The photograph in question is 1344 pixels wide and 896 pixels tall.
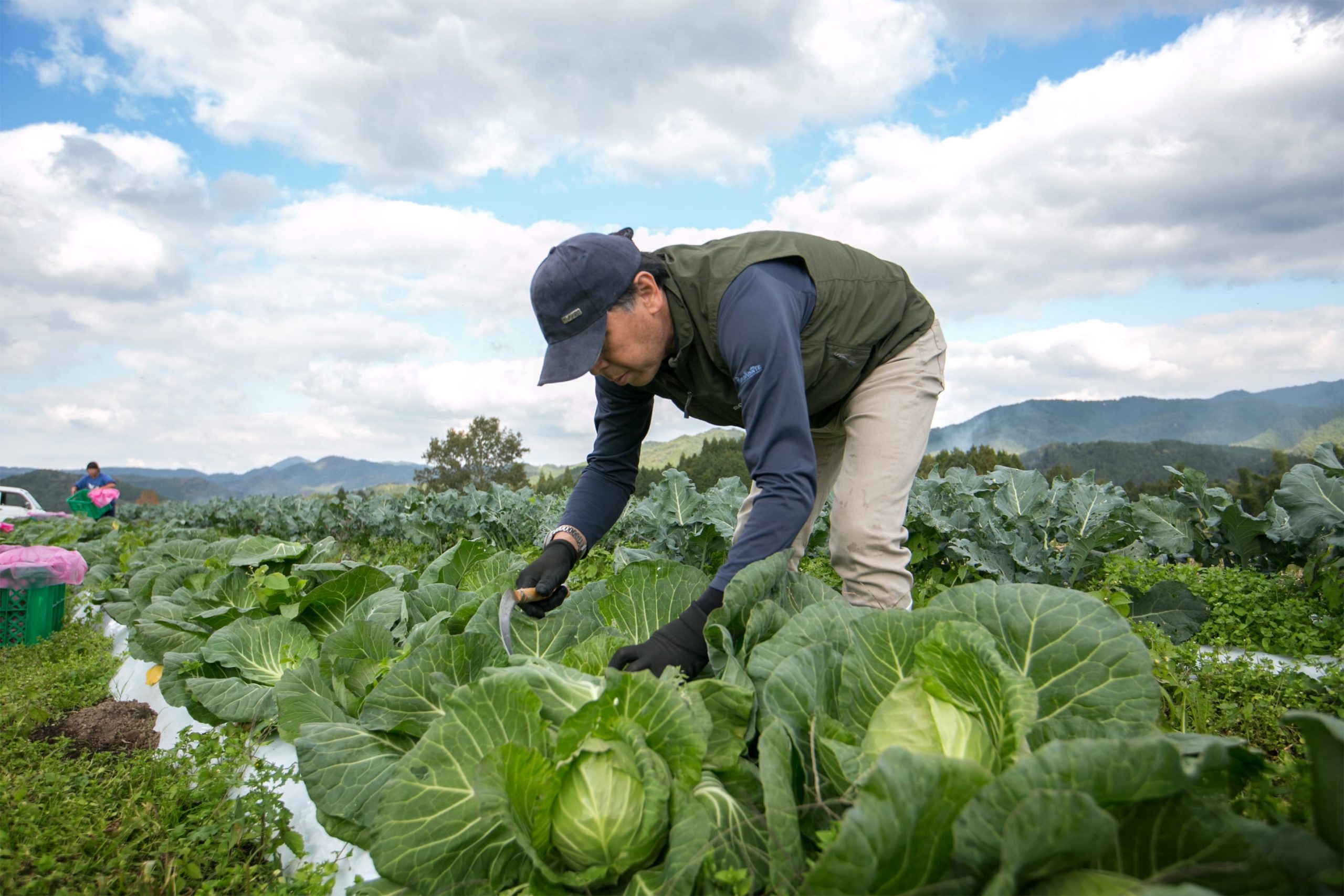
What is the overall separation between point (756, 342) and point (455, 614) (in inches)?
60.9

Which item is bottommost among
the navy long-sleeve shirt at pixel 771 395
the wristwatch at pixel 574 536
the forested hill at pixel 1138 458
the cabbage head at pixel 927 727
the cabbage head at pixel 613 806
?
the forested hill at pixel 1138 458

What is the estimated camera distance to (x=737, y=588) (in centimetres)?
199

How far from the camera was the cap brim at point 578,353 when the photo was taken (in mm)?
2514

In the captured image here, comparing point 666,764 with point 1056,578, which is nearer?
point 666,764

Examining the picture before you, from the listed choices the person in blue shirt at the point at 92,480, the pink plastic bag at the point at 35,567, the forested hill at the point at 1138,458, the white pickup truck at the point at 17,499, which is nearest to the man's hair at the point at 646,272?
the pink plastic bag at the point at 35,567

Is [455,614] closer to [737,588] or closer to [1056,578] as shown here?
[737,588]

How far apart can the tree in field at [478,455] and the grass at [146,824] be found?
56.1 metres

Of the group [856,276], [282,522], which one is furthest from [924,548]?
[282,522]

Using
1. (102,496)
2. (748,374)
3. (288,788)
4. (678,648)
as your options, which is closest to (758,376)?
(748,374)

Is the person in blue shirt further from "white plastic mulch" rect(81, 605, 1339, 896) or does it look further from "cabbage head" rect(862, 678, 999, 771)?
"cabbage head" rect(862, 678, 999, 771)

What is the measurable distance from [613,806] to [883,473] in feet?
5.96

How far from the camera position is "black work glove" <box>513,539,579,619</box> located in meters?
2.69

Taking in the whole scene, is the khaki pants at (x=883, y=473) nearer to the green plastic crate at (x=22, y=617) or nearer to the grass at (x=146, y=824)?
the grass at (x=146, y=824)

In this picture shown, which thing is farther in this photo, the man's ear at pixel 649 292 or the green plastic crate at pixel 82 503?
the green plastic crate at pixel 82 503
